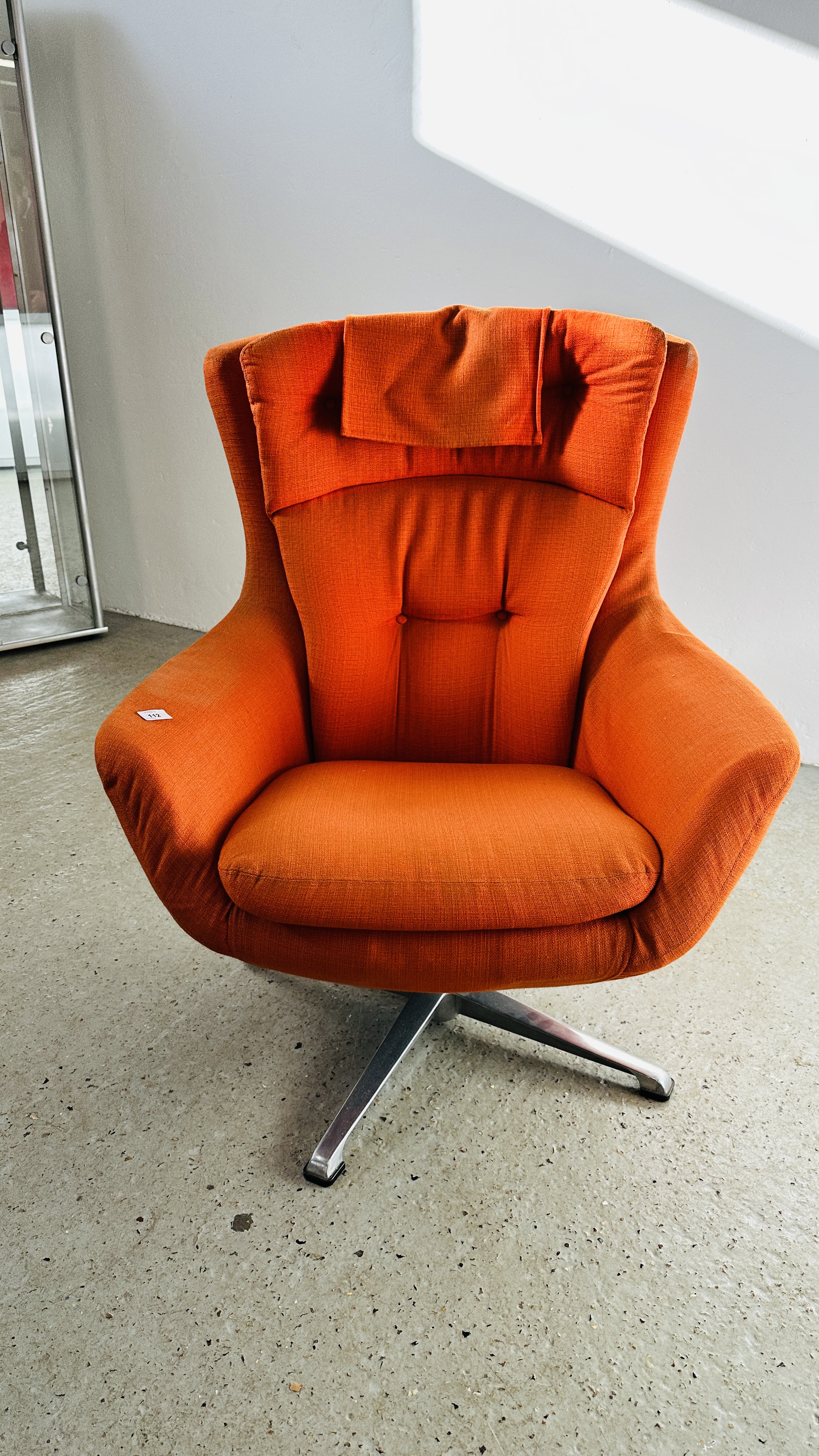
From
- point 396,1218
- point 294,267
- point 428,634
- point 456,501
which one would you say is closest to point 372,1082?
point 396,1218

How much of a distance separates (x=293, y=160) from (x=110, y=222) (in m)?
0.72

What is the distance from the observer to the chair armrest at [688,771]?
3.26 feet

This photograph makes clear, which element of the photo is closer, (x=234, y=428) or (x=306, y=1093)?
(x=306, y=1093)

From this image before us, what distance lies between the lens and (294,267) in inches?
99.7

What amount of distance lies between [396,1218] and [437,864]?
446mm

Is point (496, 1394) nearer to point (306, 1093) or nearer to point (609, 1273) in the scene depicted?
point (609, 1273)

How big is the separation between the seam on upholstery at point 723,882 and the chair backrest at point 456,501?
43 centimetres

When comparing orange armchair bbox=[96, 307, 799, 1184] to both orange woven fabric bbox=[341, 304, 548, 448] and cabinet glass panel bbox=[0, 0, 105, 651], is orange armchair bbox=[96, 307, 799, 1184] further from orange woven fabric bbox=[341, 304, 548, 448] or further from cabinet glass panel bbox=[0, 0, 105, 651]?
cabinet glass panel bbox=[0, 0, 105, 651]

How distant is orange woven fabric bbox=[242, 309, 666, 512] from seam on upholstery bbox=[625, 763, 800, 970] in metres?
0.56

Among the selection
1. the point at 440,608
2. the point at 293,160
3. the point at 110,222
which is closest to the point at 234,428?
the point at 440,608

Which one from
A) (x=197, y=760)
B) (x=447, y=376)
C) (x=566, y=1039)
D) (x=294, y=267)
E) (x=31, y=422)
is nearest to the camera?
(x=197, y=760)

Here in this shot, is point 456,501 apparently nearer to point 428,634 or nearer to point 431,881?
point 428,634

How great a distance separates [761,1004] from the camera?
148cm

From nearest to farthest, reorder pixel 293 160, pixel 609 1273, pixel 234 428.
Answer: pixel 609 1273
pixel 234 428
pixel 293 160
